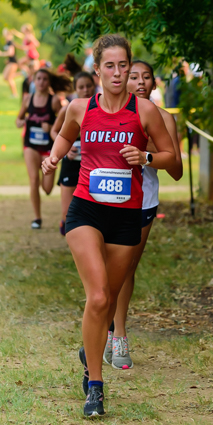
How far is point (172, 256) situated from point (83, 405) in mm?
4043

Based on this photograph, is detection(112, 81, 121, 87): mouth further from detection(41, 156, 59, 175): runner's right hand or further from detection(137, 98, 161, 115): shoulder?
detection(41, 156, 59, 175): runner's right hand

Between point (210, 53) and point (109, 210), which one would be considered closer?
point (109, 210)

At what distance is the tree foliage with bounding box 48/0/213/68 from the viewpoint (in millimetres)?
5480

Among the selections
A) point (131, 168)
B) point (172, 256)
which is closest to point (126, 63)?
point (131, 168)

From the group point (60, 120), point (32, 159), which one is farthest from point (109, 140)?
point (32, 159)

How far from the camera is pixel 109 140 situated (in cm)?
385

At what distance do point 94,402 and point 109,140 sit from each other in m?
1.42

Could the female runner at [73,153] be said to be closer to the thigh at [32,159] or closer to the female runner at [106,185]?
the thigh at [32,159]

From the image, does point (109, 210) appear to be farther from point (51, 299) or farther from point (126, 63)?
point (51, 299)

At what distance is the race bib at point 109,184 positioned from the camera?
386 centimetres

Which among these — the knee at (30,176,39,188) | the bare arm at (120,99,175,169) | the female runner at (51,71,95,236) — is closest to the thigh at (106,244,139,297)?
the bare arm at (120,99,175,169)

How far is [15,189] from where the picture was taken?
1414cm

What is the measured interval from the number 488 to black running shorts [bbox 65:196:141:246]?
0.37 feet

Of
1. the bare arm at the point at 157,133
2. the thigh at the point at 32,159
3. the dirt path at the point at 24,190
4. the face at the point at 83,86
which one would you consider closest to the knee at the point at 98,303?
the bare arm at the point at 157,133
